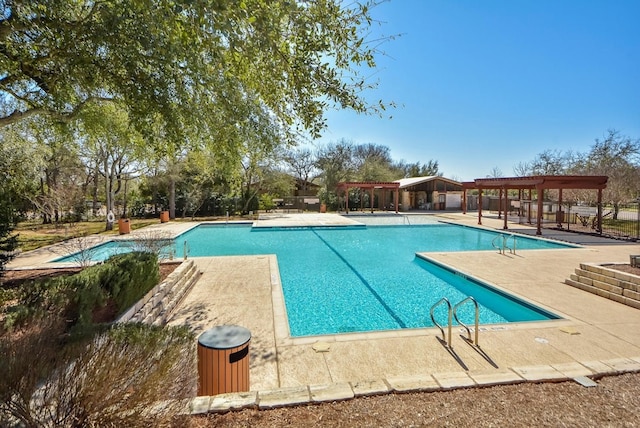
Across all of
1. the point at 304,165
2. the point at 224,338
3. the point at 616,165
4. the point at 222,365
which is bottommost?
the point at 222,365

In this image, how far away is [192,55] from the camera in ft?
13.4

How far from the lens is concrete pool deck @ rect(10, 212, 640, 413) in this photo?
9.73 ft

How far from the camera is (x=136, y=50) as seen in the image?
3957 mm

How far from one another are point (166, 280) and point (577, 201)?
88.5 feet

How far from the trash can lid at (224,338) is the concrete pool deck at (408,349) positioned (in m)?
0.42

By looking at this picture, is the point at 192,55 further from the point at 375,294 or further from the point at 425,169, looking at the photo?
the point at 425,169

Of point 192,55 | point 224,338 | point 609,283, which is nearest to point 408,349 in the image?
point 224,338

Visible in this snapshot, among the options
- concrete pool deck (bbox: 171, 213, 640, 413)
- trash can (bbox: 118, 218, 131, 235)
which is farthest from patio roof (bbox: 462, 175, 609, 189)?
trash can (bbox: 118, 218, 131, 235)

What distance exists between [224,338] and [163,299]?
343cm

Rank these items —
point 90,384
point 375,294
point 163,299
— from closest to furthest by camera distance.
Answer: point 90,384
point 163,299
point 375,294

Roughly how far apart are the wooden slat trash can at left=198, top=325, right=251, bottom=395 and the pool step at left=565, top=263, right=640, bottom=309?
7.19 metres

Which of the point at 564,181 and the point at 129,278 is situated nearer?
the point at 129,278

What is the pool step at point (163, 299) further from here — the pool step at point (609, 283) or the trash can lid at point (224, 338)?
the pool step at point (609, 283)

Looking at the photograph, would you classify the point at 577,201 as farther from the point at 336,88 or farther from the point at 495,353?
the point at 336,88
